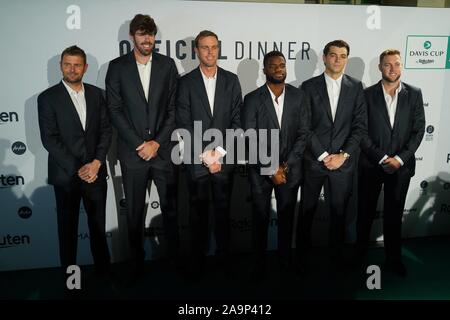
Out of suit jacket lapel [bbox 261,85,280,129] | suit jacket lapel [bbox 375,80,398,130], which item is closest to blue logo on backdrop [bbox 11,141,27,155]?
suit jacket lapel [bbox 261,85,280,129]

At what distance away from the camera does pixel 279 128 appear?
3.09m

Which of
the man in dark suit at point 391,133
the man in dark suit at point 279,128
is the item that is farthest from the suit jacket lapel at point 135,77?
the man in dark suit at point 391,133

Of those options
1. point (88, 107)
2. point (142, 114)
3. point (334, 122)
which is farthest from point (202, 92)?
point (334, 122)

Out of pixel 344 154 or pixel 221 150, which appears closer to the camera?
pixel 221 150

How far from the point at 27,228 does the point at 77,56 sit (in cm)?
173

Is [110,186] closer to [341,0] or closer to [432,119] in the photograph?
[432,119]

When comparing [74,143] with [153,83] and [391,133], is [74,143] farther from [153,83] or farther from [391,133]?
[391,133]

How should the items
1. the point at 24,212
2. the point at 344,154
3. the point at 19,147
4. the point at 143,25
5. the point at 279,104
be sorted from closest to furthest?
1. the point at 143,25
2. the point at 279,104
3. the point at 344,154
4. the point at 19,147
5. the point at 24,212

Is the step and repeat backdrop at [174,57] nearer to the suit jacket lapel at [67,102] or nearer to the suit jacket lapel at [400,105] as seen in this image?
the suit jacket lapel at [67,102]

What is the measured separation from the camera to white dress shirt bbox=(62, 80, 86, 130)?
3.00m

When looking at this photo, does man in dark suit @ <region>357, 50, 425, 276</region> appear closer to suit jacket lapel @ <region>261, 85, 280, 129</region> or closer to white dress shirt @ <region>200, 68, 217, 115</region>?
suit jacket lapel @ <region>261, 85, 280, 129</region>

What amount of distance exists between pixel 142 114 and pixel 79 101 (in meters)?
0.49

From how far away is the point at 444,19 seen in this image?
380cm

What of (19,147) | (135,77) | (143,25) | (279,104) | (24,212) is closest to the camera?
(143,25)
